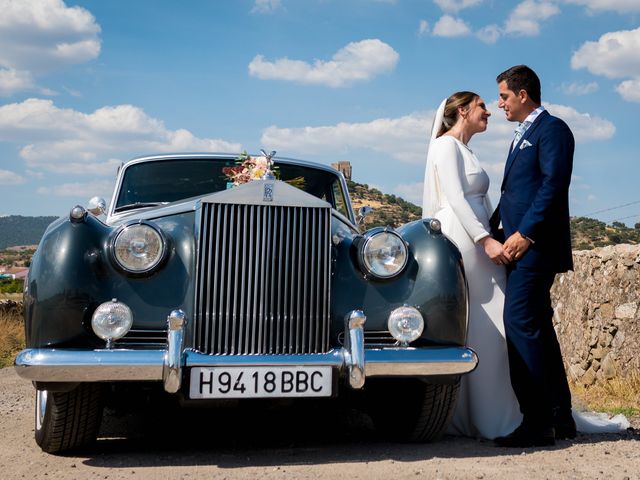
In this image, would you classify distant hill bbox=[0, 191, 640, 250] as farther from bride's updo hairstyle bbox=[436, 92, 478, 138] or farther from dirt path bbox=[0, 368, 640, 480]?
dirt path bbox=[0, 368, 640, 480]

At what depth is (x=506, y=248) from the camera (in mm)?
4574

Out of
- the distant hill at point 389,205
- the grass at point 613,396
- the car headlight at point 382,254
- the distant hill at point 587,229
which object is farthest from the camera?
the distant hill at point 587,229

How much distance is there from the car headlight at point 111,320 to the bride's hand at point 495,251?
221cm

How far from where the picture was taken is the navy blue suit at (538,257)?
4473mm

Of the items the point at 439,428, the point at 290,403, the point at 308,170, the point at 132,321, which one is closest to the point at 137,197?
the point at 308,170

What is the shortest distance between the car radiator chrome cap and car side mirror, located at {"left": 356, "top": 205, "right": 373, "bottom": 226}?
1985 millimetres

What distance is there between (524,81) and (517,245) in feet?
3.40

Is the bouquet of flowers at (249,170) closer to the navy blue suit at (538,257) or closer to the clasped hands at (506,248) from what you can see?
the clasped hands at (506,248)

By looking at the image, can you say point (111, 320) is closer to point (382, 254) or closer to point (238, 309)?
point (238, 309)

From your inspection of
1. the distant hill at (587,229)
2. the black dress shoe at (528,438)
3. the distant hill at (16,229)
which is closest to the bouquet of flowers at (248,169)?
the black dress shoe at (528,438)

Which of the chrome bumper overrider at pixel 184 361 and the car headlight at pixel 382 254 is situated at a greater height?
the car headlight at pixel 382 254

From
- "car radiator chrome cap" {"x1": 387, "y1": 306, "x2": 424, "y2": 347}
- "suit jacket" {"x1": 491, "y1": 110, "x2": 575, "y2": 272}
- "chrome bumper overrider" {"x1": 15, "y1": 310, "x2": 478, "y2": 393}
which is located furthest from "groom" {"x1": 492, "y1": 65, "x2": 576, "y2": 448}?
"car radiator chrome cap" {"x1": 387, "y1": 306, "x2": 424, "y2": 347}

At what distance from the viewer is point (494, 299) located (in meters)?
4.85

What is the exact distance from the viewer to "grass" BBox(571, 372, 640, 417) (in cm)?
621
